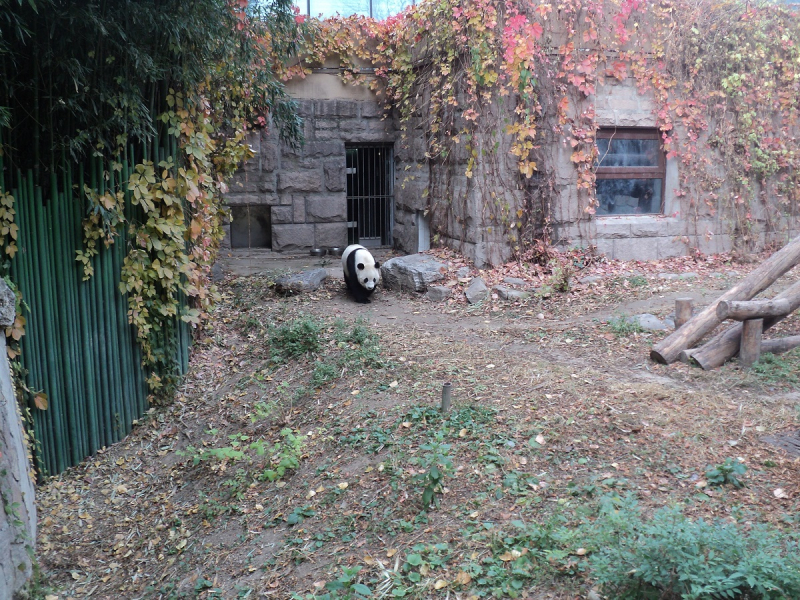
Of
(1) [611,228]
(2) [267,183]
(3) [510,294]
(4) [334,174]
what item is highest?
(4) [334,174]

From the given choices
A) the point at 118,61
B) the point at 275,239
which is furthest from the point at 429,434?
the point at 275,239

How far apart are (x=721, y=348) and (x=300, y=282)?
449 centimetres

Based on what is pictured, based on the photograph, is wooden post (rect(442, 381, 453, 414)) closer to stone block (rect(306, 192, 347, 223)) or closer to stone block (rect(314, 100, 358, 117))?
stone block (rect(306, 192, 347, 223))

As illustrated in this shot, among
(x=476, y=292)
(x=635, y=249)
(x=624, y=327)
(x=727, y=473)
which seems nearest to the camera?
(x=727, y=473)

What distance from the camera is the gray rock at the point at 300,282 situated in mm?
7953

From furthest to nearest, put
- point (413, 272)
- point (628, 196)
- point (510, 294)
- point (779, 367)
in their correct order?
point (628, 196)
point (413, 272)
point (510, 294)
point (779, 367)

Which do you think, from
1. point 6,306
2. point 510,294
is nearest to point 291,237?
point 510,294

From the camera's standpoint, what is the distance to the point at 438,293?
7902mm

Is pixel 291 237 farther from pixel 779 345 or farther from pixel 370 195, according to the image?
pixel 779 345

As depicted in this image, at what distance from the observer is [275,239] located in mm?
10422

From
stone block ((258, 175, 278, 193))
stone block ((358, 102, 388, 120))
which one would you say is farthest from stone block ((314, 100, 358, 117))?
stone block ((258, 175, 278, 193))

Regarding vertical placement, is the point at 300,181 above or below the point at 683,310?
above

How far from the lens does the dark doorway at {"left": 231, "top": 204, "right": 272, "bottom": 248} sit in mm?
10406

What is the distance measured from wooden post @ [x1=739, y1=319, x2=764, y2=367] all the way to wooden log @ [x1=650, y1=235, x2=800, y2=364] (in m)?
0.21
